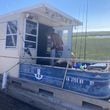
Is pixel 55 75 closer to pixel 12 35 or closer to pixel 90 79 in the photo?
pixel 90 79

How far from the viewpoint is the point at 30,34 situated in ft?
23.4

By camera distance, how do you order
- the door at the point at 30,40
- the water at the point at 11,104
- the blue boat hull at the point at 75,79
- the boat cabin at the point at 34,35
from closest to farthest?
1. the blue boat hull at the point at 75,79
2. the water at the point at 11,104
3. the boat cabin at the point at 34,35
4. the door at the point at 30,40

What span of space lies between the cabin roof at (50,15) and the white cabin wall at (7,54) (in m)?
0.39

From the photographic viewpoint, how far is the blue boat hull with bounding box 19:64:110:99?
4594 millimetres

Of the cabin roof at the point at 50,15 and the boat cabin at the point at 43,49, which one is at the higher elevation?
the cabin roof at the point at 50,15

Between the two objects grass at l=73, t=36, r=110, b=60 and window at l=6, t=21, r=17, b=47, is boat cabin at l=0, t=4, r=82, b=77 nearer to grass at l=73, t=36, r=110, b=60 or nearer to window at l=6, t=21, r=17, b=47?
window at l=6, t=21, r=17, b=47

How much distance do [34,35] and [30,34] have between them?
0.67 feet

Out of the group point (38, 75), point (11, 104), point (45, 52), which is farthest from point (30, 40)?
point (11, 104)

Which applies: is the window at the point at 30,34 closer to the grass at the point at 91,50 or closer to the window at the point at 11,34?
the window at the point at 11,34

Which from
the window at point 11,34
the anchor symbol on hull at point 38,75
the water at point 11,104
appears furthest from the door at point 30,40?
the water at point 11,104

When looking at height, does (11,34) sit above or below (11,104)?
above

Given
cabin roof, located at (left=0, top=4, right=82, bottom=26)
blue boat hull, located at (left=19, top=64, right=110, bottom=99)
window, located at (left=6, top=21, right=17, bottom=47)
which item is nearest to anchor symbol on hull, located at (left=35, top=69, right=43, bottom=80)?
blue boat hull, located at (left=19, top=64, right=110, bottom=99)

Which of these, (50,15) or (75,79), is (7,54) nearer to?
(50,15)

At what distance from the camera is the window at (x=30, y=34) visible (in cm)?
700
